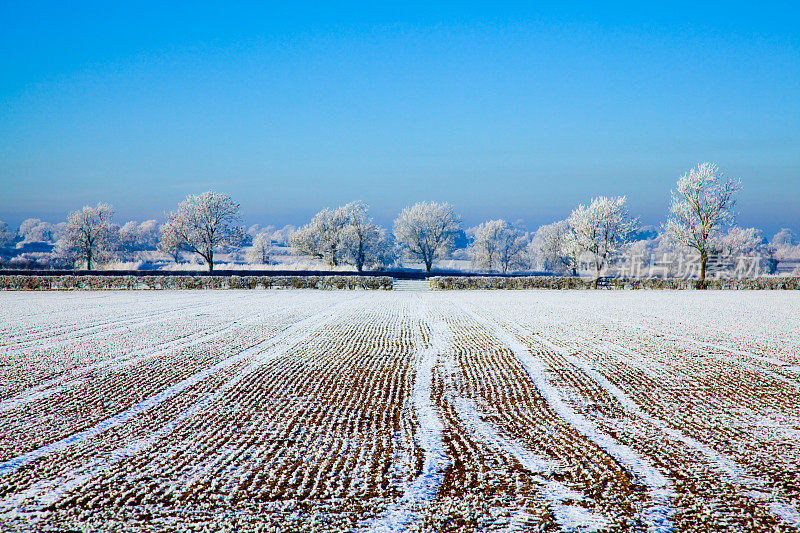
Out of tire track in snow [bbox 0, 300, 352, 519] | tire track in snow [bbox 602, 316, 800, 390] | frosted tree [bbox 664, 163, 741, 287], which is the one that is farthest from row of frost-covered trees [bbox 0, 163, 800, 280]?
tire track in snow [bbox 0, 300, 352, 519]

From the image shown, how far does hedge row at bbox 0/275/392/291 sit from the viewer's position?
3200cm

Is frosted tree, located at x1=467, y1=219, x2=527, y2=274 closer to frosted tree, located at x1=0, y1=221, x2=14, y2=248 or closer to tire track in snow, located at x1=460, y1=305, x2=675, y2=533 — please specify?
tire track in snow, located at x1=460, y1=305, x2=675, y2=533

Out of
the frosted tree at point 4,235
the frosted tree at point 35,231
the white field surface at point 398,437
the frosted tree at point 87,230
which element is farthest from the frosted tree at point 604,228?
the frosted tree at point 35,231

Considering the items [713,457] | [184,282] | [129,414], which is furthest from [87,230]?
[713,457]

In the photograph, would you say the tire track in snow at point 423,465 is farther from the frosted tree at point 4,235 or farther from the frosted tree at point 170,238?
the frosted tree at point 4,235

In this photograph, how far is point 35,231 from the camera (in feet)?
416

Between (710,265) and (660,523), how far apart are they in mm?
57997

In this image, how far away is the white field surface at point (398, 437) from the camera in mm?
2889

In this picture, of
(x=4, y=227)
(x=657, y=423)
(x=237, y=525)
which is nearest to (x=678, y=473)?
(x=657, y=423)

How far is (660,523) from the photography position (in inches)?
109

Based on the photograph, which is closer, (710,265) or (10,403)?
(10,403)

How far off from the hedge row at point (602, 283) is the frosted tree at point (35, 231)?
13133 centimetres

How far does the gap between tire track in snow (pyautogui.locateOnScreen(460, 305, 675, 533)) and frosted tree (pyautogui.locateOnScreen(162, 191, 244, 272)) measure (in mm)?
51780

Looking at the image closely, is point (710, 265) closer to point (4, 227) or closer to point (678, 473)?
point (678, 473)
